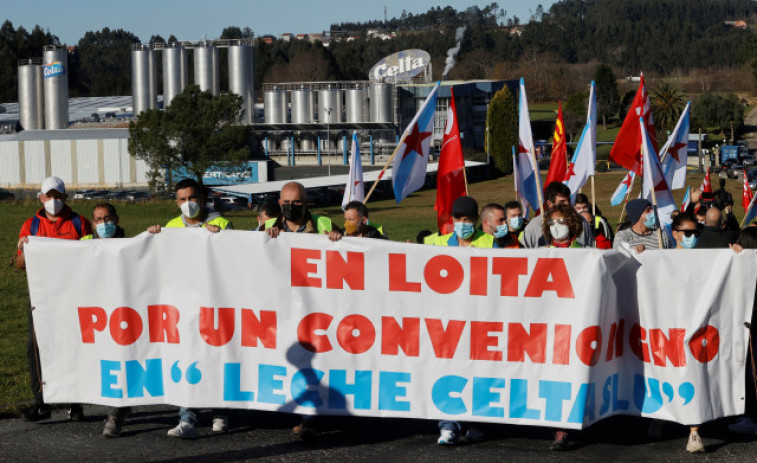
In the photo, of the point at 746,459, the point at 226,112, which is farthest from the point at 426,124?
the point at 226,112

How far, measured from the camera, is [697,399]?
316 inches

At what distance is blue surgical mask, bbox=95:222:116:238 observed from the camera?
349 inches

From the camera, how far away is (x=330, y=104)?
10425 centimetres

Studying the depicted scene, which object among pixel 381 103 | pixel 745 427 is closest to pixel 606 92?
pixel 381 103

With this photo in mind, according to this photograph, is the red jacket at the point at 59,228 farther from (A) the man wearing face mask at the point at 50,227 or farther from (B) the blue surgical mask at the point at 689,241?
(B) the blue surgical mask at the point at 689,241

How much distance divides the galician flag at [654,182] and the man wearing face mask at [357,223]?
8.22ft

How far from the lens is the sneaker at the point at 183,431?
8227 millimetres

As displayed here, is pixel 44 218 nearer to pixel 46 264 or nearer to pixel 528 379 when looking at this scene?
pixel 46 264

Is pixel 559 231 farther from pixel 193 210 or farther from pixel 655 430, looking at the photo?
pixel 193 210

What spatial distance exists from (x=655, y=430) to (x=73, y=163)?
84.0 m

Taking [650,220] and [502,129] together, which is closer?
[650,220]

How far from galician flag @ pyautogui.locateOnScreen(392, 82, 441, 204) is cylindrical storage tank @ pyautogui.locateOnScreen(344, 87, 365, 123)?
92.3 meters

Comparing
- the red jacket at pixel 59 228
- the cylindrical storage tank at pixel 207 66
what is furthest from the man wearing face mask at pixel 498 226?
the cylindrical storage tank at pixel 207 66

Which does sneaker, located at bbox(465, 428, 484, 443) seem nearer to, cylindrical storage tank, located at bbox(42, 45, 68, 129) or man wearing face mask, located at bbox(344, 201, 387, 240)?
man wearing face mask, located at bbox(344, 201, 387, 240)
